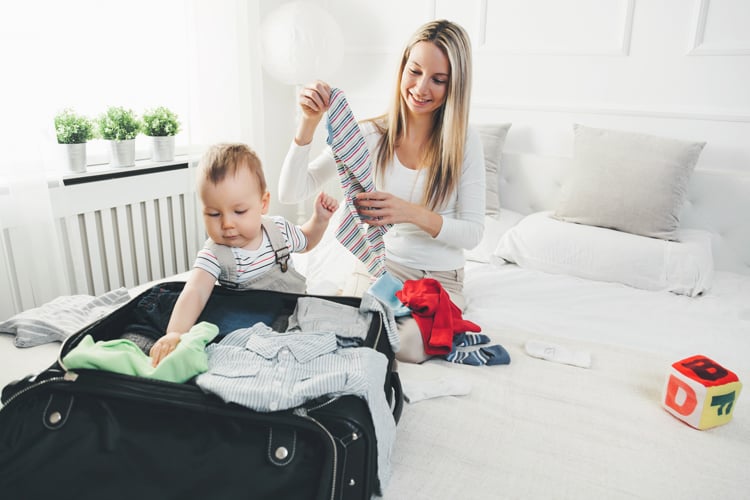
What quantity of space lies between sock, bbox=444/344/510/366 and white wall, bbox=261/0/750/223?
1382 millimetres

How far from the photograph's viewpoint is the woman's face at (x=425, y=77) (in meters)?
1.56

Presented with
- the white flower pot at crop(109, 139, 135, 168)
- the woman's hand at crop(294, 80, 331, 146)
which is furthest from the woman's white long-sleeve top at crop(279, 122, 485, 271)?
the white flower pot at crop(109, 139, 135, 168)

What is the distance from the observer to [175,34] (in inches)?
93.7

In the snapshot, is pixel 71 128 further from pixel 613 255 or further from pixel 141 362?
pixel 613 255

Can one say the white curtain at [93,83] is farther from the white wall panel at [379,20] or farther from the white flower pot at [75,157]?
the white wall panel at [379,20]

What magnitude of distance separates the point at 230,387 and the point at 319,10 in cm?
213

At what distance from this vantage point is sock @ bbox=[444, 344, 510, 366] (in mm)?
1341

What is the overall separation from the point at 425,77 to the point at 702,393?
1.04 metres

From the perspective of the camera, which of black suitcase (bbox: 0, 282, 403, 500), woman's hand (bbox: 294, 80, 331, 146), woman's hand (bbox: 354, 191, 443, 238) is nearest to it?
black suitcase (bbox: 0, 282, 403, 500)

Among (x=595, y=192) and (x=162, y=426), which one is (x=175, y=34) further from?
(x=162, y=426)

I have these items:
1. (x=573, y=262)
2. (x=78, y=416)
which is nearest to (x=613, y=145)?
(x=573, y=262)

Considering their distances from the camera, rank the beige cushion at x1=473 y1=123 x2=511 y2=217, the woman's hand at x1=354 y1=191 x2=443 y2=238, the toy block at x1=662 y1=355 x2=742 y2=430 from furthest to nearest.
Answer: the beige cushion at x1=473 y1=123 x2=511 y2=217, the woman's hand at x1=354 y1=191 x2=443 y2=238, the toy block at x1=662 y1=355 x2=742 y2=430

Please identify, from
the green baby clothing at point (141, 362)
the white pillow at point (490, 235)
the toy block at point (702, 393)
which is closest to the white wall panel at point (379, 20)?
the white pillow at point (490, 235)

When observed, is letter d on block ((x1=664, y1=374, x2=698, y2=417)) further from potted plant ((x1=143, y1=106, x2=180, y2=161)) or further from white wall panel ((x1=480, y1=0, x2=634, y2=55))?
potted plant ((x1=143, y1=106, x2=180, y2=161))
